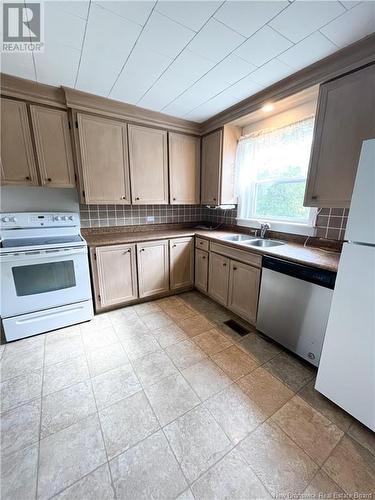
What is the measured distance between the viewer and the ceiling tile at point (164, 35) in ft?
4.15

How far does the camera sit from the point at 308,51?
150cm

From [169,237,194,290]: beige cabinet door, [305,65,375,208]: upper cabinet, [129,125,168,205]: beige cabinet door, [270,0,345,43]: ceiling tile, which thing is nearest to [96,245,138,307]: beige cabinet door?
[169,237,194,290]: beige cabinet door

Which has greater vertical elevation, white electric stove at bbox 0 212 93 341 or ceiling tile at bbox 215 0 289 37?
ceiling tile at bbox 215 0 289 37

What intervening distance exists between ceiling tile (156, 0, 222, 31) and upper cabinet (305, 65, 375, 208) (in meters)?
1.07

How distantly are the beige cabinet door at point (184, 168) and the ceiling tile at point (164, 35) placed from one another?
1.34 metres

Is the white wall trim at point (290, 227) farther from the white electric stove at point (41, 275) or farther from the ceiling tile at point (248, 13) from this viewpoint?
the white electric stove at point (41, 275)

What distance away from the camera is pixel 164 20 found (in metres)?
1.25

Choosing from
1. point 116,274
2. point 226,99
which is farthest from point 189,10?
point 116,274

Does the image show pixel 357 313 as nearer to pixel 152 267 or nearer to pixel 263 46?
pixel 263 46

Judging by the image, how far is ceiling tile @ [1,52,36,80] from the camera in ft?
5.20

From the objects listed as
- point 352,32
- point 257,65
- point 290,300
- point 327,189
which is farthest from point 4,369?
point 352,32

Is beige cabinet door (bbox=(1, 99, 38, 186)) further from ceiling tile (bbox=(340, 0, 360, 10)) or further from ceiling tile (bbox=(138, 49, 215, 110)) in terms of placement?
Answer: ceiling tile (bbox=(340, 0, 360, 10))

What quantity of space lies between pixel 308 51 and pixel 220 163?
4.52 ft

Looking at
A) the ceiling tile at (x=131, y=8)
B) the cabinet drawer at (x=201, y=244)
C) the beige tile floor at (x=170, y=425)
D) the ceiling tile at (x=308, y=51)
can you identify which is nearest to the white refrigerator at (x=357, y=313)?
the beige tile floor at (x=170, y=425)
